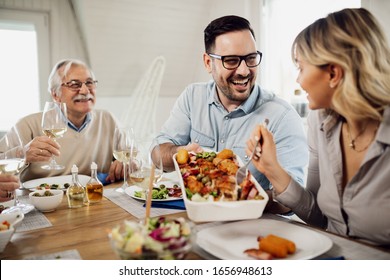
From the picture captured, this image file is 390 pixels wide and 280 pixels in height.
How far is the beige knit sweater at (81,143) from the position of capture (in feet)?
6.62

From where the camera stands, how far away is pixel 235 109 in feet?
5.88

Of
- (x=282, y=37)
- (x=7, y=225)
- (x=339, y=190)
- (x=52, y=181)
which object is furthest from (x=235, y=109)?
(x=282, y=37)

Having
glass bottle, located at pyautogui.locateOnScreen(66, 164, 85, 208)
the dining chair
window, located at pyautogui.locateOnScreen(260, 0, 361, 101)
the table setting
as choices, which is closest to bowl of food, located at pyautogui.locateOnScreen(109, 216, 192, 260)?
the table setting

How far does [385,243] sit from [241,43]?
3.40ft

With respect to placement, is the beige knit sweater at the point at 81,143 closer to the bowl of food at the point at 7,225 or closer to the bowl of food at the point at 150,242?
the bowl of food at the point at 7,225

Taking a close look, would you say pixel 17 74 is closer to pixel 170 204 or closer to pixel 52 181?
pixel 52 181

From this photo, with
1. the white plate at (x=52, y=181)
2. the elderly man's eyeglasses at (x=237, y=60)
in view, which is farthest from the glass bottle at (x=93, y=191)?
the elderly man's eyeglasses at (x=237, y=60)

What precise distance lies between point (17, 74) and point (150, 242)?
3.44 metres

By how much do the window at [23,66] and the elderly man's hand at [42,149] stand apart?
7.66 feet

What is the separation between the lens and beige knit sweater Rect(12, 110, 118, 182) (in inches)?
79.4

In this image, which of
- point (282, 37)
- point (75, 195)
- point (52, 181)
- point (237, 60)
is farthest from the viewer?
point (282, 37)

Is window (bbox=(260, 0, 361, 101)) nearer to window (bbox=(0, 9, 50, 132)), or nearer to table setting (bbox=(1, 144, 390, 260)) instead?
window (bbox=(0, 9, 50, 132))

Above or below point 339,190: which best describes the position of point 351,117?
above
